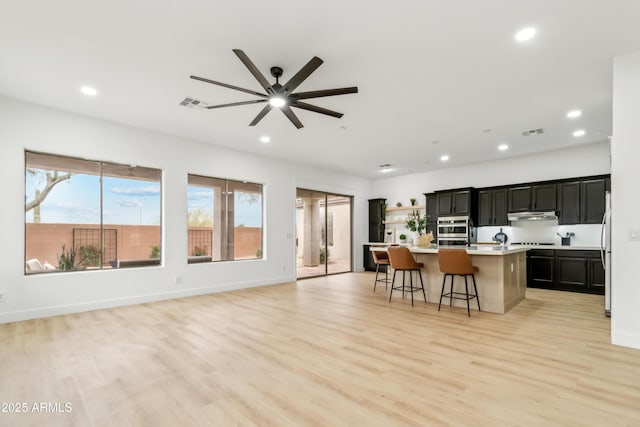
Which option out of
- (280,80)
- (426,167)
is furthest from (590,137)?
(280,80)

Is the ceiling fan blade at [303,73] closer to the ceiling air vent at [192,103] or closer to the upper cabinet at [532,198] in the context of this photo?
the ceiling air vent at [192,103]

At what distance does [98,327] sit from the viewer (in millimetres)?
4113

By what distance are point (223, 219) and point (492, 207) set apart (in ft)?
21.0

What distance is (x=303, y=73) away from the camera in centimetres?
296

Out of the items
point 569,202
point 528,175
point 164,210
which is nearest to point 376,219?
point 528,175

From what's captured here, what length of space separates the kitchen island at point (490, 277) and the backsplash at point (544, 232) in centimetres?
219

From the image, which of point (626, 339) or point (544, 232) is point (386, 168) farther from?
point (626, 339)

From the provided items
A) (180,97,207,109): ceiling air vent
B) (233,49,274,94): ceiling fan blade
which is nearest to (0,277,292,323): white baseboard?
(180,97,207,109): ceiling air vent

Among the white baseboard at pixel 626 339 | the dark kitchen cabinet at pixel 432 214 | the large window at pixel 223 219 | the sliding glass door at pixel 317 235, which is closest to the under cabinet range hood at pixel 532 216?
the dark kitchen cabinet at pixel 432 214

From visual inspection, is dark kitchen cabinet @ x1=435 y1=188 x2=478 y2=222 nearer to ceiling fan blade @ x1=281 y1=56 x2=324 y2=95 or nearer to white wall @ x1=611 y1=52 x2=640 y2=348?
white wall @ x1=611 y1=52 x2=640 y2=348

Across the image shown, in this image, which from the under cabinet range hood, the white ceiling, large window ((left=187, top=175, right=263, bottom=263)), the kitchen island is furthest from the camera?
the under cabinet range hood

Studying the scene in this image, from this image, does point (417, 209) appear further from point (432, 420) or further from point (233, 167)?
point (432, 420)

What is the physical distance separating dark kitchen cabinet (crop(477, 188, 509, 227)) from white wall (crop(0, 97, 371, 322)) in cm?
438

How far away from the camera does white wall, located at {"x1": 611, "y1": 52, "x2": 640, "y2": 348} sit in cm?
336
